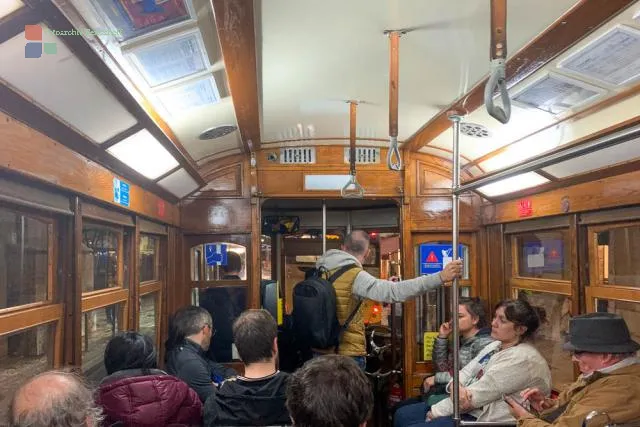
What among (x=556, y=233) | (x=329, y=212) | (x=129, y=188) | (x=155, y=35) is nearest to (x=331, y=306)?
(x=129, y=188)

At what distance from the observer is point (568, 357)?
345cm

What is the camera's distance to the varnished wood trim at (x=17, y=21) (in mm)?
1270

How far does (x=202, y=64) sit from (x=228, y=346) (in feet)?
9.32

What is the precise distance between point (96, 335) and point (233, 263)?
1.77 metres

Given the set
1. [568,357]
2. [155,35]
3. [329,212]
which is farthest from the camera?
[329,212]

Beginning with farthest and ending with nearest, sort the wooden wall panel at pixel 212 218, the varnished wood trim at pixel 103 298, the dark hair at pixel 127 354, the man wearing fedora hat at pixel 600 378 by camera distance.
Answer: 1. the wooden wall panel at pixel 212 218
2. the varnished wood trim at pixel 103 298
3. the dark hair at pixel 127 354
4. the man wearing fedora hat at pixel 600 378

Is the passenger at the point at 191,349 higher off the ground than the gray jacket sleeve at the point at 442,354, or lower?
higher

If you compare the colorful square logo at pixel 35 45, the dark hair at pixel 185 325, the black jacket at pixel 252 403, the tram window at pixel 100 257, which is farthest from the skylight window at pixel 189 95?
the black jacket at pixel 252 403

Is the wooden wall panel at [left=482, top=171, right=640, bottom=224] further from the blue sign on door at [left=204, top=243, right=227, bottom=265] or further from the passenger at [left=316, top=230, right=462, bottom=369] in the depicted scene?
the blue sign on door at [left=204, top=243, right=227, bottom=265]

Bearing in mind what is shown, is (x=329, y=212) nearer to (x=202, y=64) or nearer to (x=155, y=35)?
(x=202, y=64)

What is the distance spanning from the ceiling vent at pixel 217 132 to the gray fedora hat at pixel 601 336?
2.25 meters

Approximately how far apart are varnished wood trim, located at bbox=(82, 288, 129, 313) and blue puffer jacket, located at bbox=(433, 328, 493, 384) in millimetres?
1973

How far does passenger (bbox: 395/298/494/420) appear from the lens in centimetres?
324

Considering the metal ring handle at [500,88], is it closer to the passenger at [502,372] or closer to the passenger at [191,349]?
the passenger at [502,372]
